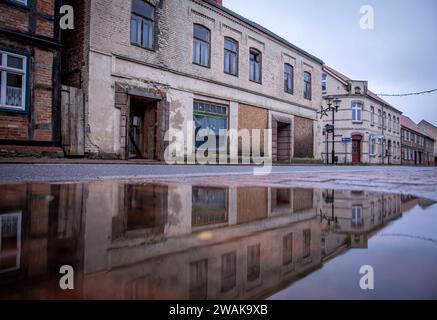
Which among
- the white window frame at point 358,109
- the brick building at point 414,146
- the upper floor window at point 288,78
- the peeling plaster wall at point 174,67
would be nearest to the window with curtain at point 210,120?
the peeling plaster wall at point 174,67

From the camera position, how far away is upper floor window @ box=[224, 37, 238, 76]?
11531 mm

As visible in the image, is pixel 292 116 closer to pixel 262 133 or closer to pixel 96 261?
pixel 262 133

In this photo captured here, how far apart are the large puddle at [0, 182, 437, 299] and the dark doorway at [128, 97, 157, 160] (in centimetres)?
787

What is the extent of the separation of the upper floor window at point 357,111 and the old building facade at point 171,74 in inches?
606

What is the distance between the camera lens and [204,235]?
40.3 inches

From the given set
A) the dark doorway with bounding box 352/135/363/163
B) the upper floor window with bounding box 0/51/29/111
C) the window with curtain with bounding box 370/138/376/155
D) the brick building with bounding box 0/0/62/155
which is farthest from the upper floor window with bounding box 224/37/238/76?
the window with curtain with bounding box 370/138/376/155

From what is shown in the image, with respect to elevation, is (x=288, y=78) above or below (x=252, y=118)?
above

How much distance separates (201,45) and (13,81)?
6.18 metres

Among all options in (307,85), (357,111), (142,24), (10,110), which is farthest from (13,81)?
(357,111)

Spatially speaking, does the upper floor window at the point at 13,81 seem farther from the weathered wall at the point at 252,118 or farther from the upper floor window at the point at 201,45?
the weathered wall at the point at 252,118

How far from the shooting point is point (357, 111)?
27406mm

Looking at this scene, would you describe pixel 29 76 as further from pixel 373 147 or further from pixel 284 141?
pixel 373 147

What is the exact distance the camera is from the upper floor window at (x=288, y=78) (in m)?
14.6
